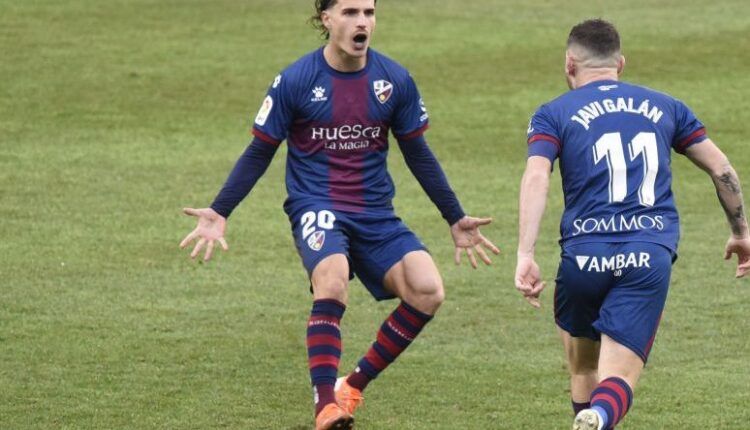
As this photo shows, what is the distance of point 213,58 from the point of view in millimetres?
23031

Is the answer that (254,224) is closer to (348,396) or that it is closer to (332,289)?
(348,396)

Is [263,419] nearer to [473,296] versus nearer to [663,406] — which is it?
[663,406]

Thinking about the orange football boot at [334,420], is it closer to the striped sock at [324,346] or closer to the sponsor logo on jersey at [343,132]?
the striped sock at [324,346]

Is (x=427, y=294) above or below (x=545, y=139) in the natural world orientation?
below

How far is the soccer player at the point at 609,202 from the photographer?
23.6ft

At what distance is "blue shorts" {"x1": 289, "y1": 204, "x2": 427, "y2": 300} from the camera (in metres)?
8.53

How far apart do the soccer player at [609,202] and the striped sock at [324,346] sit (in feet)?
4.67

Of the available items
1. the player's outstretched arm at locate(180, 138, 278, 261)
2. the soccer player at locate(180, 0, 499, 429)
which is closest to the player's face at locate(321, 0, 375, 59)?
the soccer player at locate(180, 0, 499, 429)

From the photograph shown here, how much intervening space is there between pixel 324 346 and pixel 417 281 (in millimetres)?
694

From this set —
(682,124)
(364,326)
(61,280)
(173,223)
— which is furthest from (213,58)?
(682,124)

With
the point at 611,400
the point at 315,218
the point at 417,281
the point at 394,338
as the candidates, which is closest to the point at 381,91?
the point at 315,218

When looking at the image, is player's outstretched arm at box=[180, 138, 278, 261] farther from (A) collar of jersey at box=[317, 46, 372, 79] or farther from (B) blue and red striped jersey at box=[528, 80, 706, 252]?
(B) blue and red striped jersey at box=[528, 80, 706, 252]

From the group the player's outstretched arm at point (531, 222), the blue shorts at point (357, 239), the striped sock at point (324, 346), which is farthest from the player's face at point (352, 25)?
the player's outstretched arm at point (531, 222)

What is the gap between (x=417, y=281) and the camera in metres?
8.73
